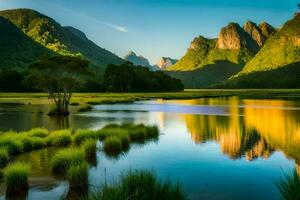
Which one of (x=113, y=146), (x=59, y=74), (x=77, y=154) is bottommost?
(x=113, y=146)

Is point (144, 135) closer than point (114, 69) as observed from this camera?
Yes

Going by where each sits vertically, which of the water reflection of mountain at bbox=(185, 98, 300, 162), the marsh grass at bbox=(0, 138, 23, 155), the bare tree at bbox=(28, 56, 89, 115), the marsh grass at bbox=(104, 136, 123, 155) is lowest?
the water reflection of mountain at bbox=(185, 98, 300, 162)

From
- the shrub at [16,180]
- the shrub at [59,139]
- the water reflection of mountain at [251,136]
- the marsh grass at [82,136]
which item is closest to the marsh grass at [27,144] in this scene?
the shrub at [59,139]

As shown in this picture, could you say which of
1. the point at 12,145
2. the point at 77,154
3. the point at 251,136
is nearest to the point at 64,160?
the point at 77,154

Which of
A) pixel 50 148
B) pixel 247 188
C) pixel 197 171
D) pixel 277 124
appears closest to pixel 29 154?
pixel 50 148

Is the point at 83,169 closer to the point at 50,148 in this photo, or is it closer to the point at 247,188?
the point at 247,188

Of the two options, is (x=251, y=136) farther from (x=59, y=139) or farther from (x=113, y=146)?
(x=59, y=139)

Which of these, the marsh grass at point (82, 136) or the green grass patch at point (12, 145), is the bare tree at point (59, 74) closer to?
the marsh grass at point (82, 136)

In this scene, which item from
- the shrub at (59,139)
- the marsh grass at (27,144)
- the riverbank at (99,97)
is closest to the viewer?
the marsh grass at (27,144)

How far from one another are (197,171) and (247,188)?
3.61 m

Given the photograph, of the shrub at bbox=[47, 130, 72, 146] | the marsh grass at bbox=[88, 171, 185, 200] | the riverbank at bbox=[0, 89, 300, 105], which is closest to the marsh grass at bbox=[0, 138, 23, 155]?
the shrub at bbox=[47, 130, 72, 146]

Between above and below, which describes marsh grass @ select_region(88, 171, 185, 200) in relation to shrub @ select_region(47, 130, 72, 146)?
above

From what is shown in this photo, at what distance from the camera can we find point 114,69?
16362cm

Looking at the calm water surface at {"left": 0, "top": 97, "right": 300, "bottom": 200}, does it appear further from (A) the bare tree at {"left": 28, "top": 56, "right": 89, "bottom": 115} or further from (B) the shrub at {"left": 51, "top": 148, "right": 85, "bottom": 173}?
(A) the bare tree at {"left": 28, "top": 56, "right": 89, "bottom": 115}
